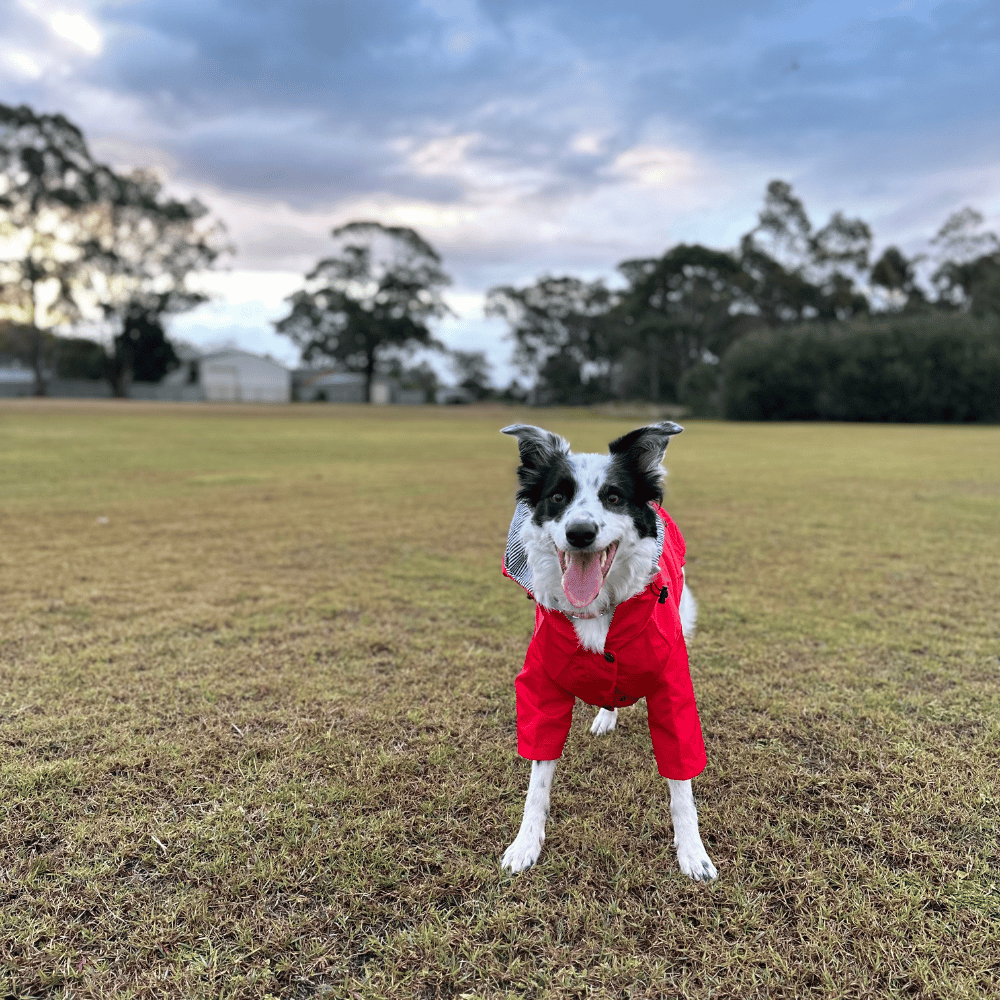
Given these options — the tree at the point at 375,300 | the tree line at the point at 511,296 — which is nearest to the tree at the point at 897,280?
the tree line at the point at 511,296

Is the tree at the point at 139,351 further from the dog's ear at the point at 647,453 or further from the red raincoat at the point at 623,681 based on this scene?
the red raincoat at the point at 623,681

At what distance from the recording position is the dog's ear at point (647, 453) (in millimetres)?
2672

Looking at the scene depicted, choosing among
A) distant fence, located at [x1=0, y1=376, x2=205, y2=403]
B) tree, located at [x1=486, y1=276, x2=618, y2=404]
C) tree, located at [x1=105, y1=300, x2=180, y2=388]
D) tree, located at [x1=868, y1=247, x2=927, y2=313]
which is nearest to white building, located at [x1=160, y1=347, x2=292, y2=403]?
distant fence, located at [x1=0, y1=376, x2=205, y2=403]

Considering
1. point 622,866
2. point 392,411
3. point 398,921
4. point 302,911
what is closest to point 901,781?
point 622,866

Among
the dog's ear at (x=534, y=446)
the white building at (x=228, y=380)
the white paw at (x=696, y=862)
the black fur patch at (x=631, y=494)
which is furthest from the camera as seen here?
the white building at (x=228, y=380)

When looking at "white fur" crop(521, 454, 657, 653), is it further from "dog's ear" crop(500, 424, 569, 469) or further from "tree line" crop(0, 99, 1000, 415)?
"tree line" crop(0, 99, 1000, 415)

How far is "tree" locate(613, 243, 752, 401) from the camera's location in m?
59.6

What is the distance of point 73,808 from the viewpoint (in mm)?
2629

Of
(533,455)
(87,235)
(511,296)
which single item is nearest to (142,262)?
(87,235)

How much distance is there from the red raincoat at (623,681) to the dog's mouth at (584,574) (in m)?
0.15

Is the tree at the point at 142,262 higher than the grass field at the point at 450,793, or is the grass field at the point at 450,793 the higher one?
the tree at the point at 142,262

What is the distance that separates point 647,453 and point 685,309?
64153mm

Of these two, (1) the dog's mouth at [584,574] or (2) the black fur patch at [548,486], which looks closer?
(1) the dog's mouth at [584,574]

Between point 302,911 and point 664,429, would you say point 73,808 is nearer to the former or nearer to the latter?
point 302,911
